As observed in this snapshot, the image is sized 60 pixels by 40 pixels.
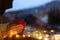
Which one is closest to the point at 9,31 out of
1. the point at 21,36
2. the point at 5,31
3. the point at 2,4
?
the point at 5,31

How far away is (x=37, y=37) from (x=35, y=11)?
41 cm

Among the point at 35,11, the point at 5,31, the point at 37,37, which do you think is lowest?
the point at 37,37

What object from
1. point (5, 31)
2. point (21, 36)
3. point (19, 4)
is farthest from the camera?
point (19, 4)

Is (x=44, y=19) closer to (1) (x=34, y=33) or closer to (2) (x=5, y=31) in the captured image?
(1) (x=34, y=33)

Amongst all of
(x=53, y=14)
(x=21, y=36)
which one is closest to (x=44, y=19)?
(x=53, y=14)

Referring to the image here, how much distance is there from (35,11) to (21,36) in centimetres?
49

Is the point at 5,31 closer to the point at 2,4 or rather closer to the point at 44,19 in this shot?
the point at 2,4

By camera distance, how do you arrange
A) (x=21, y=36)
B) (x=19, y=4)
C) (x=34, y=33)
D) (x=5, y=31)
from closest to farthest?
1. (x=5, y=31)
2. (x=21, y=36)
3. (x=34, y=33)
4. (x=19, y=4)

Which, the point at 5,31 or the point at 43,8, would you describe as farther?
the point at 43,8

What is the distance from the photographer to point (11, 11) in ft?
8.69

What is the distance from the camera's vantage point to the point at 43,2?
8.29 feet

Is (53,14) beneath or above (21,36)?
above

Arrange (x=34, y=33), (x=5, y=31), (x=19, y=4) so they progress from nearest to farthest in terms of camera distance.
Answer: (x=5, y=31), (x=34, y=33), (x=19, y=4)

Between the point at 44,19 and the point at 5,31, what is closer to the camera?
the point at 5,31
